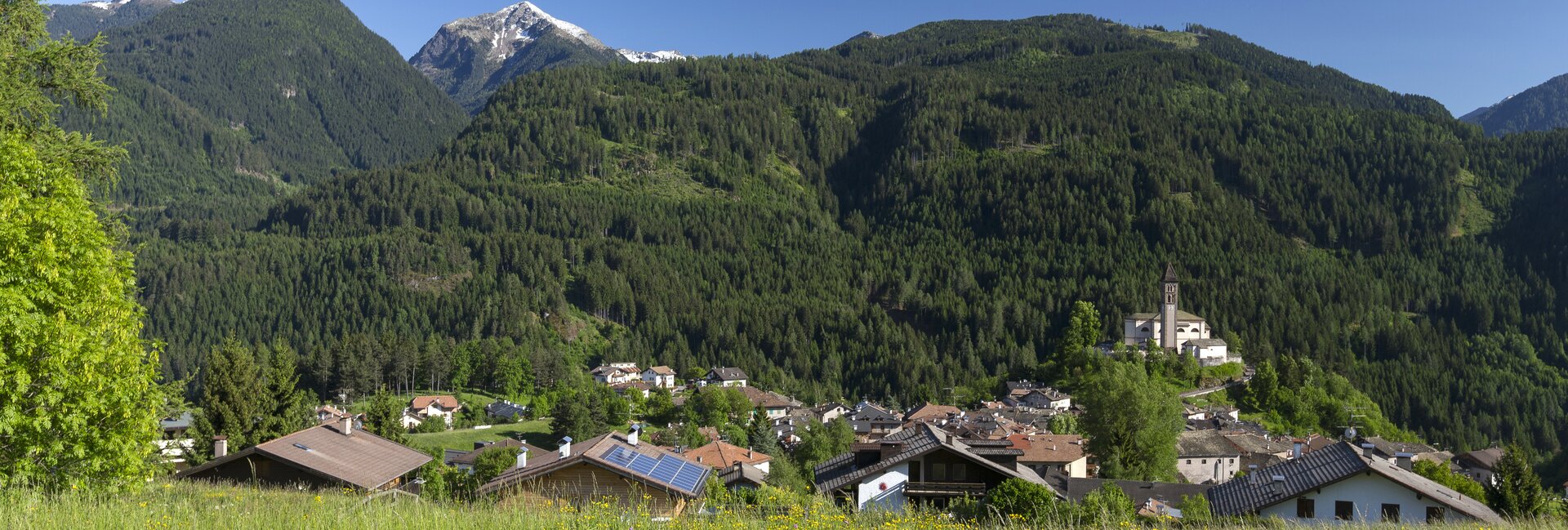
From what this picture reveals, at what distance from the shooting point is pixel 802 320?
167750 millimetres

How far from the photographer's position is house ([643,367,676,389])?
433 feet

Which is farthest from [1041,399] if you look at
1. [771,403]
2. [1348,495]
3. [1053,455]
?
[1348,495]

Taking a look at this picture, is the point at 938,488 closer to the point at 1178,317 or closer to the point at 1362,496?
the point at 1362,496

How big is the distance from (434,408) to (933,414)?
4451 cm

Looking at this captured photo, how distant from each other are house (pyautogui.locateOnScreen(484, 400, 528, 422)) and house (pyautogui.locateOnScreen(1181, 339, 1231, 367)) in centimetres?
6965

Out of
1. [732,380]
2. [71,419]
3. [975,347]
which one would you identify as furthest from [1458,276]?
[71,419]

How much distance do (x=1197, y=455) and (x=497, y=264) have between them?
132852mm

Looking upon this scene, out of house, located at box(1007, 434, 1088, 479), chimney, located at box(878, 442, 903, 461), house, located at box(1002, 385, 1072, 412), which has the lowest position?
house, located at box(1002, 385, 1072, 412)

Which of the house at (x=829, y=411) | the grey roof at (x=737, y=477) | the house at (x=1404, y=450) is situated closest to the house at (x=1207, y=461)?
the house at (x=1404, y=450)

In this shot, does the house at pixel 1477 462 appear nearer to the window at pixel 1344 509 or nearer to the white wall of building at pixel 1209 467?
the white wall of building at pixel 1209 467

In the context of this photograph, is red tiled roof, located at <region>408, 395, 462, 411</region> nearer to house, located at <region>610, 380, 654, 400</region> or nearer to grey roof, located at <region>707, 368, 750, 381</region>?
house, located at <region>610, 380, 654, 400</region>

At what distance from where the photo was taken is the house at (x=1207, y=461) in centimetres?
6950

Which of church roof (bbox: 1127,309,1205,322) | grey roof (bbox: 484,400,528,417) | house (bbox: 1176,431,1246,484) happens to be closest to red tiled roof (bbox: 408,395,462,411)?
grey roof (bbox: 484,400,528,417)

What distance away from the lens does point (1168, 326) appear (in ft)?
413
